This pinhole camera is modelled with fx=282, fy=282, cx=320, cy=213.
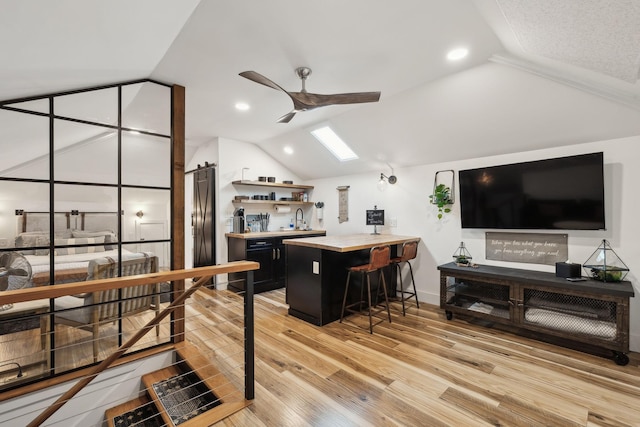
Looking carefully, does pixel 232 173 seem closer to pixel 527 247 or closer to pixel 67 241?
pixel 67 241

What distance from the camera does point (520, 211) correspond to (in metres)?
3.28

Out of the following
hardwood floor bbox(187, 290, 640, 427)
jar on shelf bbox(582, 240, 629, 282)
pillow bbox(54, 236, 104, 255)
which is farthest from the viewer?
jar on shelf bbox(582, 240, 629, 282)

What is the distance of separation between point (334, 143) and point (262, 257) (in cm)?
232

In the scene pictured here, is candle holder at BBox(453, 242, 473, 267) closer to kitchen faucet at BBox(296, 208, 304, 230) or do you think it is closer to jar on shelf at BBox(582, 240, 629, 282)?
jar on shelf at BBox(582, 240, 629, 282)

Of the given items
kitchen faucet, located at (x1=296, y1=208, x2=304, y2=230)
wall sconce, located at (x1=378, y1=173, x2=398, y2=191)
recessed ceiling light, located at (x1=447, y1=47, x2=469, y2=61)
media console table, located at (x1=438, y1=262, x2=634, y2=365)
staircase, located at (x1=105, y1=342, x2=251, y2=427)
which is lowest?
staircase, located at (x1=105, y1=342, x2=251, y2=427)

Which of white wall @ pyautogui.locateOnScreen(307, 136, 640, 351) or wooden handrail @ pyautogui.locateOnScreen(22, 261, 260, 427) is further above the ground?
white wall @ pyautogui.locateOnScreen(307, 136, 640, 351)

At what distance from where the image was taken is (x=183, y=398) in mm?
2375

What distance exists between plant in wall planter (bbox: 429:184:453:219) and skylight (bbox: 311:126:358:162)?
1.44 m

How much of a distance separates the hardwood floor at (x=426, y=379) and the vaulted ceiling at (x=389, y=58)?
2.24 meters

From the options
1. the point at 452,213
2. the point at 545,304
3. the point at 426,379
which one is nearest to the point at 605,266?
the point at 545,304

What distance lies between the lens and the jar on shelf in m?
2.68

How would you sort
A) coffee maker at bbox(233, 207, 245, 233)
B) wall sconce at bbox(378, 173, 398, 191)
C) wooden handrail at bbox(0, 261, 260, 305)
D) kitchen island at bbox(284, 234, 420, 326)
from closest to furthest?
wooden handrail at bbox(0, 261, 260, 305) < kitchen island at bbox(284, 234, 420, 326) < wall sconce at bbox(378, 173, 398, 191) < coffee maker at bbox(233, 207, 245, 233)

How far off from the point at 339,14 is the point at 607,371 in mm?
3557

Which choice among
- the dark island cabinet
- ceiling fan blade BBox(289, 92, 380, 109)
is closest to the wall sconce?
the dark island cabinet
